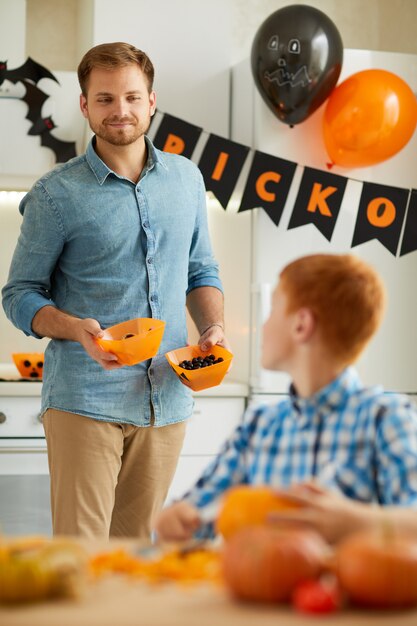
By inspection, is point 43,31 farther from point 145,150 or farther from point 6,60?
point 145,150

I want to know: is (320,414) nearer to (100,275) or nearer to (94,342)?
(94,342)

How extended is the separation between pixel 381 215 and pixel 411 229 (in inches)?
5.1

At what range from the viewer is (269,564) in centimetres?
93

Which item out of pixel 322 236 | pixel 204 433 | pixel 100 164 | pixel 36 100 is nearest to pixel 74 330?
pixel 100 164

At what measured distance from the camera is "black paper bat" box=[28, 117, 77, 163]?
11.6 feet

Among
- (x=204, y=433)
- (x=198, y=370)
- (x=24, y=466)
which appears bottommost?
(x=24, y=466)

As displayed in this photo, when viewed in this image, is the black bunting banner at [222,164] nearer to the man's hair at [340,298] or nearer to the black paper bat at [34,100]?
the black paper bat at [34,100]

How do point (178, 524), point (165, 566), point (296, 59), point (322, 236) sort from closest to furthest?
point (165, 566) < point (178, 524) < point (296, 59) < point (322, 236)

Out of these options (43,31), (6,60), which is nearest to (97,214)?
(6,60)

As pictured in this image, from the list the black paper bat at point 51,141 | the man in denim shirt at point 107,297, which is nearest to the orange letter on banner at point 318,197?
the black paper bat at point 51,141

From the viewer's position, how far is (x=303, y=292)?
1.37 m

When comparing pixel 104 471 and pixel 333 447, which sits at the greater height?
pixel 333 447

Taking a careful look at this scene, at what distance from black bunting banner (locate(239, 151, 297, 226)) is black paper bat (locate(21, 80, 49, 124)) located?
0.80m

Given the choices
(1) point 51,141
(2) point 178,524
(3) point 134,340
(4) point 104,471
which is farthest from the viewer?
(1) point 51,141
